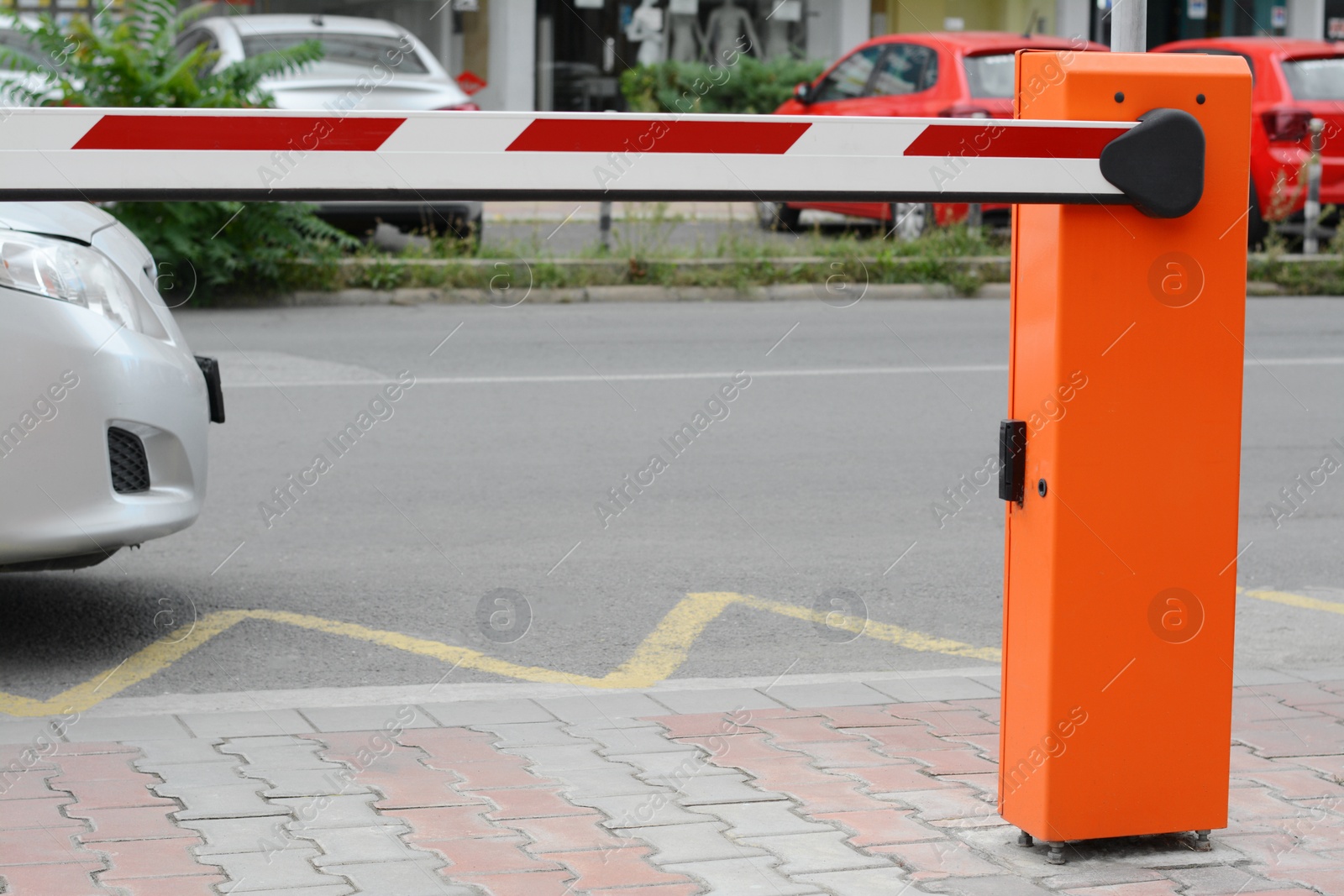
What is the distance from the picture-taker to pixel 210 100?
12.0 meters

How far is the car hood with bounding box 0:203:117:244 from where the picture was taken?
4590 mm

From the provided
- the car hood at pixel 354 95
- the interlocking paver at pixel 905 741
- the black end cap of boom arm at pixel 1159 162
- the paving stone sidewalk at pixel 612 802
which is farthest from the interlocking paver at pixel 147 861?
the car hood at pixel 354 95

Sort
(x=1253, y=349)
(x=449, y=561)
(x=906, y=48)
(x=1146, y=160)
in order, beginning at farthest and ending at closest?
1. (x=906, y=48)
2. (x=1253, y=349)
3. (x=449, y=561)
4. (x=1146, y=160)

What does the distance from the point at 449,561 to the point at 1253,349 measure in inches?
272

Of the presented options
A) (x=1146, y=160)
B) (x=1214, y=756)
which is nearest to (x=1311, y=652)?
(x=1214, y=756)

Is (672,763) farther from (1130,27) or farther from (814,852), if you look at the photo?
(1130,27)

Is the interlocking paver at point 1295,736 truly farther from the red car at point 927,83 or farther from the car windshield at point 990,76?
the car windshield at point 990,76

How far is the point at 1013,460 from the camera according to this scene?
3.25m

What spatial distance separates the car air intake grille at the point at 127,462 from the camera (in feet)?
15.2

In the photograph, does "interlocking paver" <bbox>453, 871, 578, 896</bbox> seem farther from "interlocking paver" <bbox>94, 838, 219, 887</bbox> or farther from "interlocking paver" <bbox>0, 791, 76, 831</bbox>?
"interlocking paver" <bbox>0, 791, 76, 831</bbox>

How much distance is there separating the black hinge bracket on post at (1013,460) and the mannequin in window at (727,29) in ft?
76.1

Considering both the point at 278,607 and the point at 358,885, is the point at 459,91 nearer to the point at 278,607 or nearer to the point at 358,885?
the point at 278,607

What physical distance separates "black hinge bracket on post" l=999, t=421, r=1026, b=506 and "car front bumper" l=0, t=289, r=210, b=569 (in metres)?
2.51

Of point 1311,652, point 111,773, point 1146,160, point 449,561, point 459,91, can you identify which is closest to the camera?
point 1146,160
